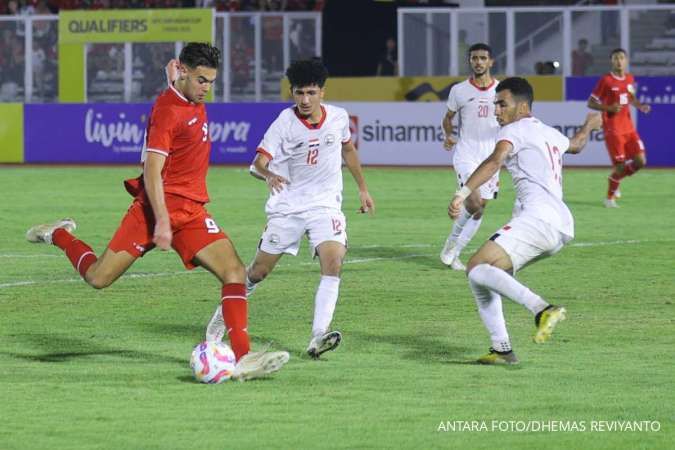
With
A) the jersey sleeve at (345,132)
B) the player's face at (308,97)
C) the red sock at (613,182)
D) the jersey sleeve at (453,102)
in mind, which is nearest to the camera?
the player's face at (308,97)

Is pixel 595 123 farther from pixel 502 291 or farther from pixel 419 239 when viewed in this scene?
pixel 419 239

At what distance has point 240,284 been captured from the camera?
9.57 m

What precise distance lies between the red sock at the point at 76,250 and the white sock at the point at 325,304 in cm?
151

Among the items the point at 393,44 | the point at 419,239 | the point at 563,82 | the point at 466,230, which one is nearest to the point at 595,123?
the point at 466,230

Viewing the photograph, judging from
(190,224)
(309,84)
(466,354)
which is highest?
(309,84)

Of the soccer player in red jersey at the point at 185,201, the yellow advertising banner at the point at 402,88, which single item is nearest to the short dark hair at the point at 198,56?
the soccer player in red jersey at the point at 185,201

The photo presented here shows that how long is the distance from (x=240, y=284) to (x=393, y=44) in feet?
88.3

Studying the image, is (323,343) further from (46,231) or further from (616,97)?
(616,97)

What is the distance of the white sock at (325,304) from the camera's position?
1029cm

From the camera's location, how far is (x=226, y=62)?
116ft

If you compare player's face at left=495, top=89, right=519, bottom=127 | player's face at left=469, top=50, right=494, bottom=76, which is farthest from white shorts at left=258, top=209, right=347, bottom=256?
player's face at left=469, top=50, right=494, bottom=76

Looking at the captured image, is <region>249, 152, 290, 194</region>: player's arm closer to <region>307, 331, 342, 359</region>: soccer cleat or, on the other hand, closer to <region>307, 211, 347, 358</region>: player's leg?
<region>307, 211, 347, 358</region>: player's leg

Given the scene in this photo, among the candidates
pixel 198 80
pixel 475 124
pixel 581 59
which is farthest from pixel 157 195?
pixel 581 59

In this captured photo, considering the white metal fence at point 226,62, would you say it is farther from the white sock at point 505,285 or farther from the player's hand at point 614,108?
the white sock at point 505,285
